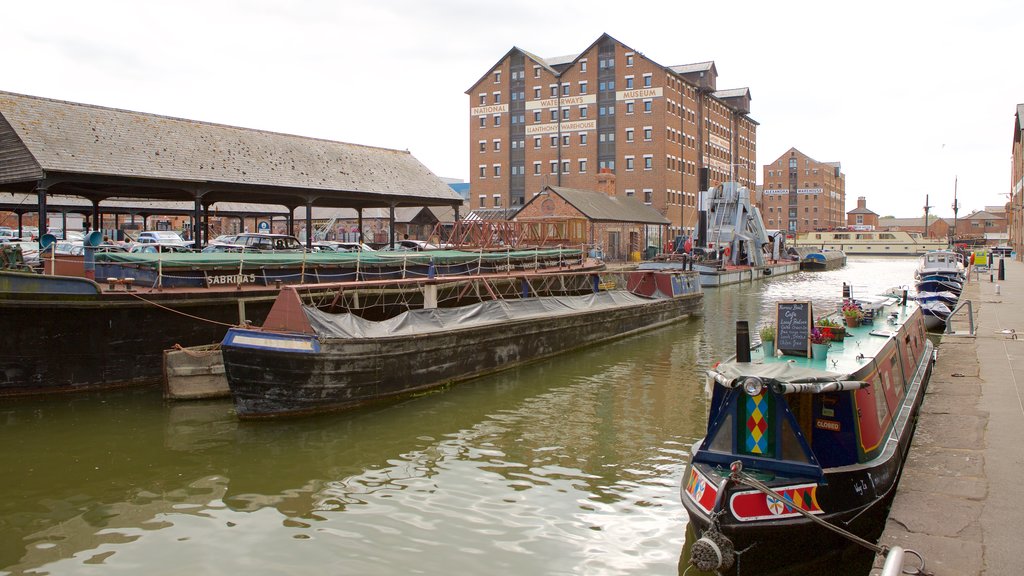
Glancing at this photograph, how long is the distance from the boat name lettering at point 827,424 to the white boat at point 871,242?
107691 millimetres

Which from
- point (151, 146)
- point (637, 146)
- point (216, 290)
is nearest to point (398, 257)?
point (216, 290)

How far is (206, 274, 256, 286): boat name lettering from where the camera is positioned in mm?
20234

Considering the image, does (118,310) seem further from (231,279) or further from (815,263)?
(815,263)

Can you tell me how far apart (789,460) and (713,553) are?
164 cm

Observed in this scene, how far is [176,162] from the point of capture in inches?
1042

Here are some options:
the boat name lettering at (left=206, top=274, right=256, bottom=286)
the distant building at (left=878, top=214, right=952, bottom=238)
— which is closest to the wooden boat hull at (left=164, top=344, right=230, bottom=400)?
the boat name lettering at (left=206, top=274, right=256, bottom=286)

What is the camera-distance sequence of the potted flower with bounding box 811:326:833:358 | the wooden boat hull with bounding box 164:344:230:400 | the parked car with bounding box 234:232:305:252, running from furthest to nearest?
the parked car with bounding box 234:232:305:252 < the wooden boat hull with bounding box 164:344:230:400 < the potted flower with bounding box 811:326:833:358

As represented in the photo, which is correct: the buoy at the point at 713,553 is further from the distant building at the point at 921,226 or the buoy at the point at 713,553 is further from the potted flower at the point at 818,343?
the distant building at the point at 921,226

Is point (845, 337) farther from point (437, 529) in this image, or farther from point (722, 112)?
point (722, 112)

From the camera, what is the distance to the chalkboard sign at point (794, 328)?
34.5 ft

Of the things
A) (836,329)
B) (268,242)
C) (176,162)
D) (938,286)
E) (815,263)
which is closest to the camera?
(836,329)

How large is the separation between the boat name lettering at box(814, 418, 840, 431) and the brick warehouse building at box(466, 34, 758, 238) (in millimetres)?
65210

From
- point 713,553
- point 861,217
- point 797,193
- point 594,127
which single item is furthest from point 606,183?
point 861,217

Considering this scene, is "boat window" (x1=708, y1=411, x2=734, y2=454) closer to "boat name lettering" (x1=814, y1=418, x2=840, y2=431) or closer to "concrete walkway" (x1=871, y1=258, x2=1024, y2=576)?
"boat name lettering" (x1=814, y1=418, x2=840, y2=431)
